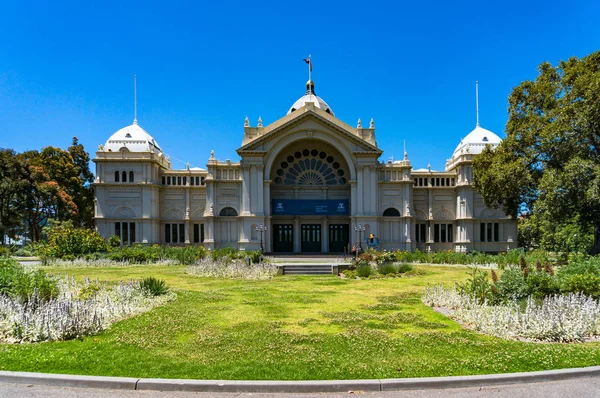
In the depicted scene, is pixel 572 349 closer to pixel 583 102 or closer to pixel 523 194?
pixel 583 102

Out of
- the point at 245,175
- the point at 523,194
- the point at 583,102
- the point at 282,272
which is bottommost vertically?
the point at 282,272

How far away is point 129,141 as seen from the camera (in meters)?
46.8

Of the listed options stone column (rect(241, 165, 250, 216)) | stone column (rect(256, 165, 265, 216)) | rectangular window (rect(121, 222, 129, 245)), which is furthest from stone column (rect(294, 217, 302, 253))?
rectangular window (rect(121, 222, 129, 245))

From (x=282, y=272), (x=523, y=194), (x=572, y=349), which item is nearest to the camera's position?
(x=572, y=349)

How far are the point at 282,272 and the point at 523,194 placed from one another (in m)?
24.0

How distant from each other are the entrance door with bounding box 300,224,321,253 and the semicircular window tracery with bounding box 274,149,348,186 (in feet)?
16.6

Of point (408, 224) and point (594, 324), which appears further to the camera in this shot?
point (408, 224)

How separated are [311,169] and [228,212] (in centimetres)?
1083

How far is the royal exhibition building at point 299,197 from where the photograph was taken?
1698 inches

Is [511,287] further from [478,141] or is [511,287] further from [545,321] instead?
[478,141]

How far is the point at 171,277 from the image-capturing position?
23.4m

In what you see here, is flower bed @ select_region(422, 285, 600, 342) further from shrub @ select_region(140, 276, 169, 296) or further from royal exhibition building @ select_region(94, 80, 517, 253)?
royal exhibition building @ select_region(94, 80, 517, 253)

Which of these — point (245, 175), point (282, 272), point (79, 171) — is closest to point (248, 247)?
point (245, 175)

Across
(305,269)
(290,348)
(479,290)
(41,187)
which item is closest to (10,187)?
(41,187)
